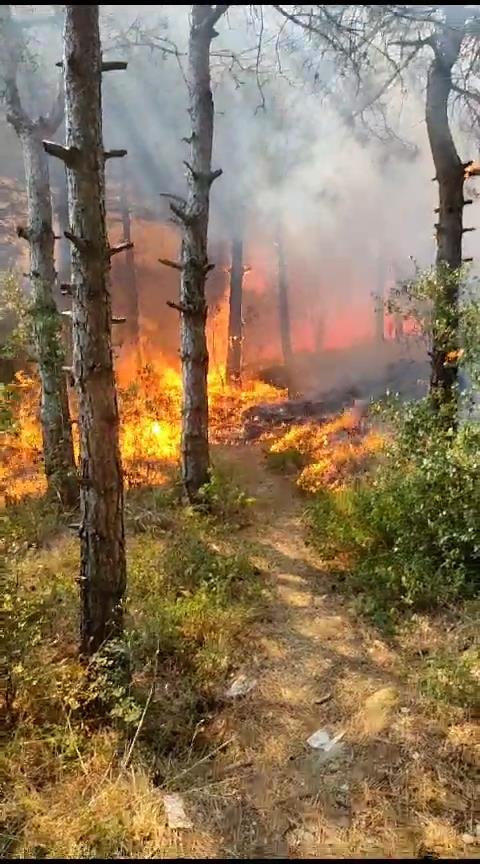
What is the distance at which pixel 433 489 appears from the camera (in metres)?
6.00

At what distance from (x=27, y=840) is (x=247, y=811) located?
1301 mm

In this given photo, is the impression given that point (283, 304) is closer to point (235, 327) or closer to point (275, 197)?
point (275, 197)

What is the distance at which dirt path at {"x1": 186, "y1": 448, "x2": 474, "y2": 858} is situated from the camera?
334 centimetres

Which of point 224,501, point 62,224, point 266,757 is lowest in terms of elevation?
point 266,757

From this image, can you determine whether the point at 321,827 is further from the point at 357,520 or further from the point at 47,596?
the point at 357,520

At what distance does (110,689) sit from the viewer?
420 cm

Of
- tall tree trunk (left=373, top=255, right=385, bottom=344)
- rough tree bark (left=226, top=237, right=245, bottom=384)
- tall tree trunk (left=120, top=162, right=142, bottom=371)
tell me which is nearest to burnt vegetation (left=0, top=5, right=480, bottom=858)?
rough tree bark (left=226, top=237, right=245, bottom=384)

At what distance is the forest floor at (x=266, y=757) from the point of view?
3.29 m

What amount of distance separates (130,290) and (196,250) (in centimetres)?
1270

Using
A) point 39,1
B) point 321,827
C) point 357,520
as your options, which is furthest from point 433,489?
point 39,1

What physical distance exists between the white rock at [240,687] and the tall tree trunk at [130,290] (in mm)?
15170

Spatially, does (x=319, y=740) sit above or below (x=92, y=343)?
below

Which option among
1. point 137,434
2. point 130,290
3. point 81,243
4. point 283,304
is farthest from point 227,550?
point 283,304

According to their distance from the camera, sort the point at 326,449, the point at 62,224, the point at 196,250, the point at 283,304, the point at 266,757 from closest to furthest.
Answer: the point at 266,757 → the point at 196,250 → the point at 326,449 → the point at 62,224 → the point at 283,304
